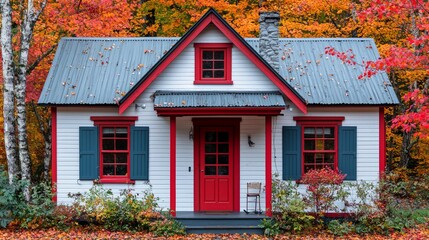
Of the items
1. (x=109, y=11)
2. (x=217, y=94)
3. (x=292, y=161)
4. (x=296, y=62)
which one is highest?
(x=109, y=11)

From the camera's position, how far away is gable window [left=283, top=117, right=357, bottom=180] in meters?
14.2

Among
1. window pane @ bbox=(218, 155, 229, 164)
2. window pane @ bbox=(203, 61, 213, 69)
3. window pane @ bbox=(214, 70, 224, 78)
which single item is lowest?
window pane @ bbox=(218, 155, 229, 164)

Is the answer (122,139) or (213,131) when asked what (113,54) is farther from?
(213,131)

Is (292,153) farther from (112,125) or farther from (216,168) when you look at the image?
(112,125)

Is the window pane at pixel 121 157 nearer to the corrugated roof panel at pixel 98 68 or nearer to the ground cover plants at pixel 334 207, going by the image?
the corrugated roof panel at pixel 98 68

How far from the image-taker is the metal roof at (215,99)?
13.0 meters

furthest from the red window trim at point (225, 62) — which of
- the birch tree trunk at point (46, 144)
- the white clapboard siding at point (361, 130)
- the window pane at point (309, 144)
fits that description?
the birch tree trunk at point (46, 144)

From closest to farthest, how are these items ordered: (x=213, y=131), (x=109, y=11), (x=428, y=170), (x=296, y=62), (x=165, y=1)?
(x=213, y=131)
(x=296, y=62)
(x=109, y=11)
(x=428, y=170)
(x=165, y=1)

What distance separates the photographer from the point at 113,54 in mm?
15734

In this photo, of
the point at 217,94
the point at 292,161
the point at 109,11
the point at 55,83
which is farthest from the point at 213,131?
the point at 109,11

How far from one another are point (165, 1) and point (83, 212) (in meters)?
11.8

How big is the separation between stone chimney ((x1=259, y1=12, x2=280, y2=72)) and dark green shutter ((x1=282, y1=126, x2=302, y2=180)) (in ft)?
6.08

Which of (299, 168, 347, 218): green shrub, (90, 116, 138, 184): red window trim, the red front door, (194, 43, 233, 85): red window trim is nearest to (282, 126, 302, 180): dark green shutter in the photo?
(299, 168, 347, 218): green shrub

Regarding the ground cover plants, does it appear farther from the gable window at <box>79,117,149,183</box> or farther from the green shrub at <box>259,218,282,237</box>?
the gable window at <box>79,117,149,183</box>
